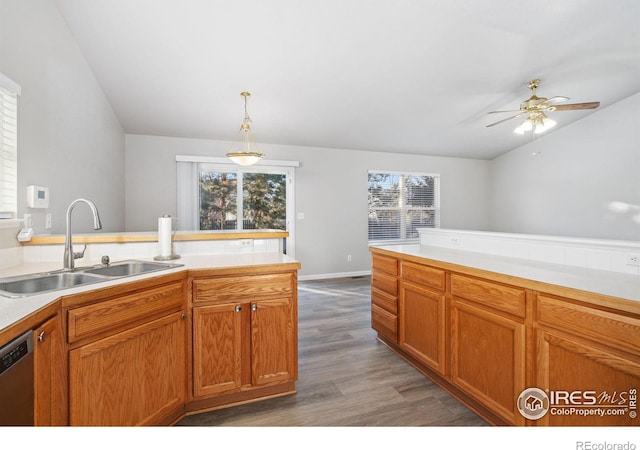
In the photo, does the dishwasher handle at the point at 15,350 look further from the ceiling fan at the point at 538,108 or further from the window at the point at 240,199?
the ceiling fan at the point at 538,108

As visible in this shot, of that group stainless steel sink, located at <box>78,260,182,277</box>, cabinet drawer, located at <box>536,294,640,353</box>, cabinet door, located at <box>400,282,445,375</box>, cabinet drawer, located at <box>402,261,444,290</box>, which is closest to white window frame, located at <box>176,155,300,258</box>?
stainless steel sink, located at <box>78,260,182,277</box>

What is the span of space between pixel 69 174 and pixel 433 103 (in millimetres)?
4329

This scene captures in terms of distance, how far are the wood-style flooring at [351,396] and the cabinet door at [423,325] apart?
6.9 inches

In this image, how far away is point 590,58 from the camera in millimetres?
3582

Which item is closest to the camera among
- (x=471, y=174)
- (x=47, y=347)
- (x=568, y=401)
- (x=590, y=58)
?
(x=47, y=347)

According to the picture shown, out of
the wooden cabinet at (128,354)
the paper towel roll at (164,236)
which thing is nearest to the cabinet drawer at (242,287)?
the wooden cabinet at (128,354)

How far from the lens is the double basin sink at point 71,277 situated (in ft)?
4.61

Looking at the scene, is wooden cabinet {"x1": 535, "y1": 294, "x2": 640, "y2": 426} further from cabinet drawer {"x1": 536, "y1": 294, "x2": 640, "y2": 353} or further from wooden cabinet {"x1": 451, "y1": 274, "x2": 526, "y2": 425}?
wooden cabinet {"x1": 451, "y1": 274, "x2": 526, "y2": 425}

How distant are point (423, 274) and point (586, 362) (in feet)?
3.23

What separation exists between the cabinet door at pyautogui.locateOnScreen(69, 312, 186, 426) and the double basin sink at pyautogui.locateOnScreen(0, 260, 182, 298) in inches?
11.8

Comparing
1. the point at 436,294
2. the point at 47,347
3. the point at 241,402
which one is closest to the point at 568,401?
the point at 436,294

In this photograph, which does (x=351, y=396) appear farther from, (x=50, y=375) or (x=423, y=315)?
(x=50, y=375)

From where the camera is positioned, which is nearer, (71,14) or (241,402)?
(241,402)

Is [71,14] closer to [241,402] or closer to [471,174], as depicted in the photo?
[241,402]
